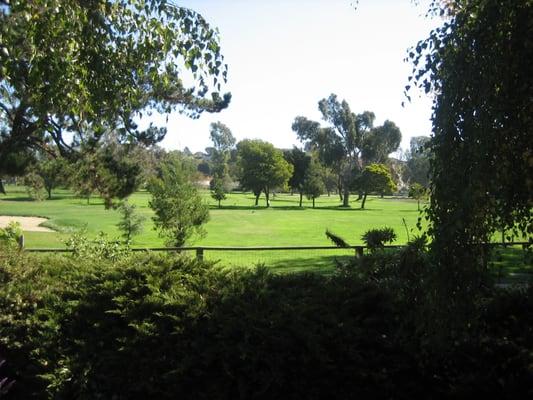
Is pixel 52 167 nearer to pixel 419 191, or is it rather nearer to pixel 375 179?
pixel 419 191

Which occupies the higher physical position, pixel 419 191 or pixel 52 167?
pixel 52 167

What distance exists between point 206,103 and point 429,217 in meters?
14.8

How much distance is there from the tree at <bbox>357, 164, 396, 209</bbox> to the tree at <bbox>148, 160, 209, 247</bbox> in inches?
2007

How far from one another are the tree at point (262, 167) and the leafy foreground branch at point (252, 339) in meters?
65.9

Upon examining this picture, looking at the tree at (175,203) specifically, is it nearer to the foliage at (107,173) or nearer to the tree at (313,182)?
the foliage at (107,173)

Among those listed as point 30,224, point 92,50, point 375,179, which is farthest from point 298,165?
point 92,50

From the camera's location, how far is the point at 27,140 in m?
17.9

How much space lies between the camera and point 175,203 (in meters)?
19.3

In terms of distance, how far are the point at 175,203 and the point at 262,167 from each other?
51.1m

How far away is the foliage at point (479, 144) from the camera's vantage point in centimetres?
299

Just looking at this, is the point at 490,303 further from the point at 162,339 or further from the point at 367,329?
the point at 162,339

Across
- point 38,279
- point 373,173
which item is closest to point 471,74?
point 38,279

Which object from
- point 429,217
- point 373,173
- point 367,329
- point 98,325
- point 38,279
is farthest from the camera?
point 373,173

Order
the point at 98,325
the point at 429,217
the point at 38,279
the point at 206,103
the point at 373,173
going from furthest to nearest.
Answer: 1. the point at 373,173
2. the point at 206,103
3. the point at 38,279
4. the point at 98,325
5. the point at 429,217
